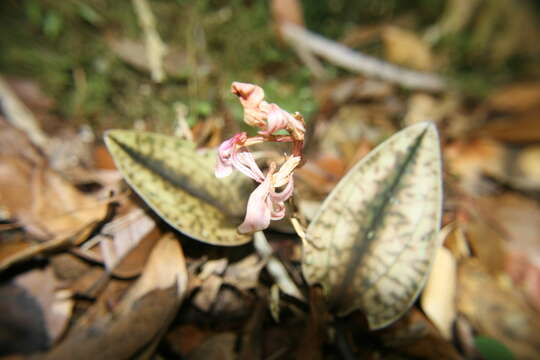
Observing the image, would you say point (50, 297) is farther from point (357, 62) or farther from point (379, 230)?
point (357, 62)

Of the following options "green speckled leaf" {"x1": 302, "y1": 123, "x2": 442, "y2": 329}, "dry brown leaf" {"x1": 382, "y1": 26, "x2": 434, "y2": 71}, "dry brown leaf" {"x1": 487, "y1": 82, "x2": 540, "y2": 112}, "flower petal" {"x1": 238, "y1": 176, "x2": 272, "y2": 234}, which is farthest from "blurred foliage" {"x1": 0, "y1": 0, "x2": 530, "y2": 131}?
"dry brown leaf" {"x1": 487, "y1": 82, "x2": 540, "y2": 112}

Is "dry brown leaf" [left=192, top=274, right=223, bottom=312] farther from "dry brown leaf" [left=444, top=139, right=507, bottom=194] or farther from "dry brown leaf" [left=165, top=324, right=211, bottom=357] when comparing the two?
"dry brown leaf" [left=444, top=139, right=507, bottom=194]

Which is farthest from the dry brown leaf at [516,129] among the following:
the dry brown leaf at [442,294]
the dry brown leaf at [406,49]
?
the dry brown leaf at [442,294]

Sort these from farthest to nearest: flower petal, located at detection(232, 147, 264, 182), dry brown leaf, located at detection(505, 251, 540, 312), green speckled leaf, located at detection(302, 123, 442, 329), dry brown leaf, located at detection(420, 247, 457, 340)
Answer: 1. dry brown leaf, located at detection(505, 251, 540, 312)
2. dry brown leaf, located at detection(420, 247, 457, 340)
3. green speckled leaf, located at detection(302, 123, 442, 329)
4. flower petal, located at detection(232, 147, 264, 182)

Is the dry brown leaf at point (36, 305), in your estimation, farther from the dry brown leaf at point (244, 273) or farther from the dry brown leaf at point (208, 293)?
the dry brown leaf at point (244, 273)

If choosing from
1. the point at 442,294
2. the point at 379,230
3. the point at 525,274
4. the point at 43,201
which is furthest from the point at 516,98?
the point at 43,201
